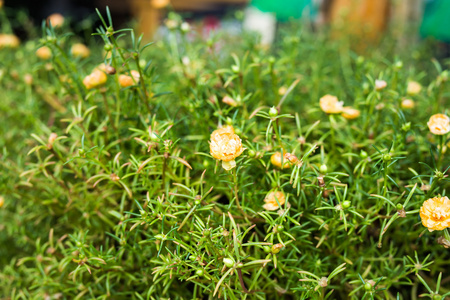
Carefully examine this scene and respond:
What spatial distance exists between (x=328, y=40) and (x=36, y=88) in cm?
106

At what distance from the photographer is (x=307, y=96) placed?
972 millimetres

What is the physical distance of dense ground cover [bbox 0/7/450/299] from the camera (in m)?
0.53

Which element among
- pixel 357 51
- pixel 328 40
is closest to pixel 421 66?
pixel 357 51

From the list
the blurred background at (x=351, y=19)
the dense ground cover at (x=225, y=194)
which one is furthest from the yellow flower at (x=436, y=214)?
the blurred background at (x=351, y=19)

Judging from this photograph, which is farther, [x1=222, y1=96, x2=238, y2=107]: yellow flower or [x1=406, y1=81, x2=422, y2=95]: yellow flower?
[x1=406, y1=81, x2=422, y2=95]: yellow flower

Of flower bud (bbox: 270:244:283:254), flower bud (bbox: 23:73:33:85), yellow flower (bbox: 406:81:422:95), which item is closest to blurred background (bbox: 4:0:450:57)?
flower bud (bbox: 23:73:33:85)

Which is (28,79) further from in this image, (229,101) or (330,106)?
(330,106)

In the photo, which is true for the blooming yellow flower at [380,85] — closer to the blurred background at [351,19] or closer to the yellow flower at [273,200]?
the yellow flower at [273,200]

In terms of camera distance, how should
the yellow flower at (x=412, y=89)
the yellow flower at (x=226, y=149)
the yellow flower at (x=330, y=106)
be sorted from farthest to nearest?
the yellow flower at (x=412, y=89), the yellow flower at (x=330, y=106), the yellow flower at (x=226, y=149)

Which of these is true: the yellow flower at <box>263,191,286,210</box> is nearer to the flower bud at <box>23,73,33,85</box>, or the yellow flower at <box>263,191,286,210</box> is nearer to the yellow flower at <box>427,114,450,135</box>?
the yellow flower at <box>427,114,450,135</box>

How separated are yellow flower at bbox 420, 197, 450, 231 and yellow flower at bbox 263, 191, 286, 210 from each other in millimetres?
196

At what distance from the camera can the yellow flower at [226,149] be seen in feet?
1.61

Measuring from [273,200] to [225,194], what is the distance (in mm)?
149

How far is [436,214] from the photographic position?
507mm
